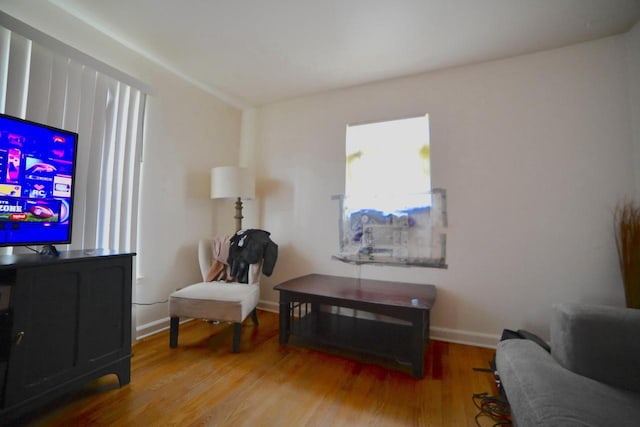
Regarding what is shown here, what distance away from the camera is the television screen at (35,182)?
129 cm

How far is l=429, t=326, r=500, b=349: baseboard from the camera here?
2.06 m

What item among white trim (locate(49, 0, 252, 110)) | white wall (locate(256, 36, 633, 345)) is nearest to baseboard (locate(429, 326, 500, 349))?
white wall (locate(256, 36, 633, 345))

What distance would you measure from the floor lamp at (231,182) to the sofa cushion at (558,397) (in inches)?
90.1

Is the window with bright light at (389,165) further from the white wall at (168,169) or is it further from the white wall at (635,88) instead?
the white wall at (168,169)

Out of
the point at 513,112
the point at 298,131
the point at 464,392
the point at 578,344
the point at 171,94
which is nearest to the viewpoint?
the point at 578,344

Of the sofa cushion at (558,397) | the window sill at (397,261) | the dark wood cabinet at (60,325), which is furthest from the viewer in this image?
the window sill at (397,261)

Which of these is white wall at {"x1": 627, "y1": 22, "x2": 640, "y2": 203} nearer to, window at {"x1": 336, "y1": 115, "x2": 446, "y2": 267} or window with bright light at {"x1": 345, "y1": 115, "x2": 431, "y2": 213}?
window at {"x1": 336, "y1": 115, "x2": 446, "y2": 267}

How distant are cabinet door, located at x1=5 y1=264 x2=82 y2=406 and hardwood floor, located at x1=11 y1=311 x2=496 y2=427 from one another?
0.22 meters

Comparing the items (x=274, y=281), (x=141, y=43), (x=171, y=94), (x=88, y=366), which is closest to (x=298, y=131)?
(x=171, y=94)

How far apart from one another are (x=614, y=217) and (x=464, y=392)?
1.61 meters

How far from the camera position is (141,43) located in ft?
6.72

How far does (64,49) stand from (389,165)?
2.47 m

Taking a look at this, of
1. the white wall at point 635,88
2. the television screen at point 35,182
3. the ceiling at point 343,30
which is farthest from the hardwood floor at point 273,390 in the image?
the ceiling at point 343,30

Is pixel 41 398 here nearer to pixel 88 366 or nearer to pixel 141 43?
pixel 88 366
